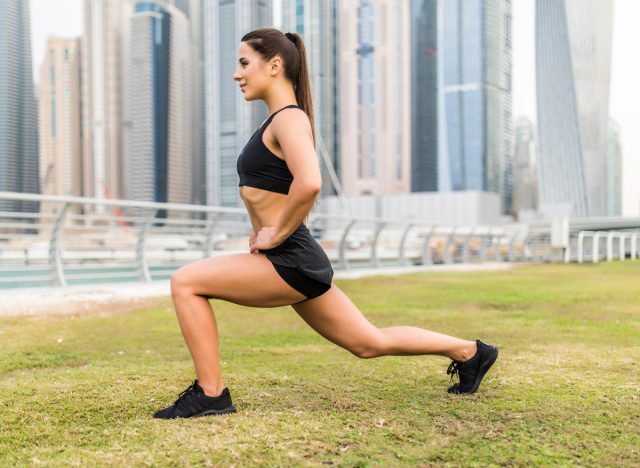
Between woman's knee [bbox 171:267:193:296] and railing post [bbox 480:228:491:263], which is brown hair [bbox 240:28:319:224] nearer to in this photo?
woman's knee [bbox 171:267:193:296]

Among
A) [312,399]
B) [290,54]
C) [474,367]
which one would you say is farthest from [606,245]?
[290,54]

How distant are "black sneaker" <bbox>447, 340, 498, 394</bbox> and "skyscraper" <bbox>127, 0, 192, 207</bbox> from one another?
13786 cm

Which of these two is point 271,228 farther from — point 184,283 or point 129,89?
point 129,89

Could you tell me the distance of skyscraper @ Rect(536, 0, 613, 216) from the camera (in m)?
107

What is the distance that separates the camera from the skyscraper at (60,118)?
145125mm

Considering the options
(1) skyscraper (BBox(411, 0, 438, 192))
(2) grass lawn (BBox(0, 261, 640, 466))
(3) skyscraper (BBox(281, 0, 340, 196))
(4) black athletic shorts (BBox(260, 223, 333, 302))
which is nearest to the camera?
(2) grass lawn (BBox(0, 261, 640, 466))

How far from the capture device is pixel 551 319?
6.29 m

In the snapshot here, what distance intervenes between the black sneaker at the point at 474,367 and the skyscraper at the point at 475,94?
161797 mm

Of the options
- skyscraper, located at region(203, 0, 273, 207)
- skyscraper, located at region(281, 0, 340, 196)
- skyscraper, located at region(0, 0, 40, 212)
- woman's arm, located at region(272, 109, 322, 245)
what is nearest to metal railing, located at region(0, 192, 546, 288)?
woman's arm, located at region(272, 109, 322, 245)

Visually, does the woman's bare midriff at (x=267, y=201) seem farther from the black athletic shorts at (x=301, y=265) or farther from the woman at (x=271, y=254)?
the black athletic shorts at (x=301, y=265)

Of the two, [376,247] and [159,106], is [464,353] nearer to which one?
[376,247]

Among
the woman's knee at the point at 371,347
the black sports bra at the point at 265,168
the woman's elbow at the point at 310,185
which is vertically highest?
the black sports bra at the point at 265,168

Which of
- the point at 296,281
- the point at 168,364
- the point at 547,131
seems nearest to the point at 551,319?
the point at 168,364

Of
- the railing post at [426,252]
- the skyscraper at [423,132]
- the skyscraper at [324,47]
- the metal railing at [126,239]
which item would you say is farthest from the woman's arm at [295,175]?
the skyscraper at [423,132]
